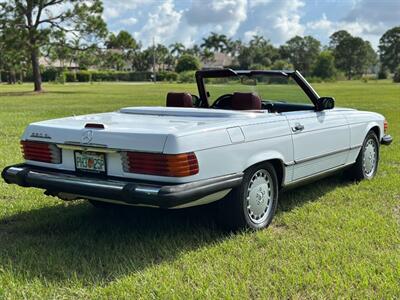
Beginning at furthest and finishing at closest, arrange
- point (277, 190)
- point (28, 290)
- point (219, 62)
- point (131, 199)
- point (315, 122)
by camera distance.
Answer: point (219, 62) < point (315, 122) < point (277, 190) < point (131, 199) < point (28, 290)

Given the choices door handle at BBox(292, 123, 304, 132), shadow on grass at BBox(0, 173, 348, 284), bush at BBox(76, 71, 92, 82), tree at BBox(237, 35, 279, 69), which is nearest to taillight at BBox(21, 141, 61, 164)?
shadow on grass at BBox(0, 173, 348, 284)

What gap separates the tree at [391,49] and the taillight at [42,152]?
384ft

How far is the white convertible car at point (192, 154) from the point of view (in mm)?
3662

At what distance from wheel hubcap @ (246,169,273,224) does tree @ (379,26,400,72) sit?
4581 inches

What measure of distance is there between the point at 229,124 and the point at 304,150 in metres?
1.12

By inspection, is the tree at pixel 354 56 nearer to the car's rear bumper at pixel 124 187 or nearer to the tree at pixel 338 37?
the tree at pixel 338 37

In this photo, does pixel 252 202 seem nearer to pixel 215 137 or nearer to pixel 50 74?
pixel 215 137

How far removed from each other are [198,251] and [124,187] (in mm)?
790

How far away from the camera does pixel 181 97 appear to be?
5.49 meters

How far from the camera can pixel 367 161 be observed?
6.34m

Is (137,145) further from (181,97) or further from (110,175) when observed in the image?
(181,97)

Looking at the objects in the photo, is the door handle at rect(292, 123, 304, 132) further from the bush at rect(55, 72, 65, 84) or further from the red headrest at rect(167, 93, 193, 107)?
the bush at rect(55, 72, 65, 84)

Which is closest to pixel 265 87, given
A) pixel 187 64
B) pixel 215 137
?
pixel 215 137

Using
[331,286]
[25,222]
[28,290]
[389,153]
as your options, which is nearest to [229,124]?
[331,286]
